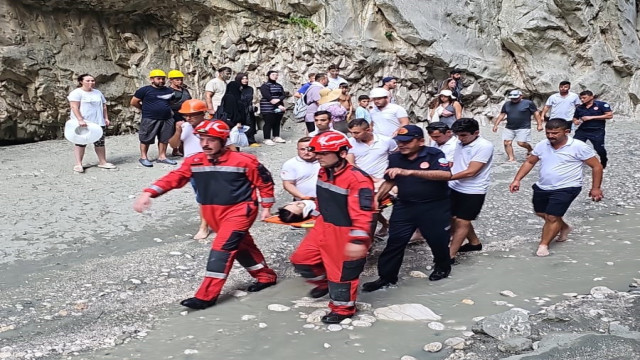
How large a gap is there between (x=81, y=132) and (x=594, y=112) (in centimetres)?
880

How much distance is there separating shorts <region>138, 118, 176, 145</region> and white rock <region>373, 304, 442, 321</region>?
6737mm

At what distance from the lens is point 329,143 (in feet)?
14.6

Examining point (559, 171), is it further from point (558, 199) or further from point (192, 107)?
point (192, 107)

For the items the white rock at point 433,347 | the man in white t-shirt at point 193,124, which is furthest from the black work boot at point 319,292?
the man in white t-shirt at point 193,124

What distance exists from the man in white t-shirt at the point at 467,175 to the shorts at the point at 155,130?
6036 millimetres

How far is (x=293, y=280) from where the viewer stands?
5.66 metres

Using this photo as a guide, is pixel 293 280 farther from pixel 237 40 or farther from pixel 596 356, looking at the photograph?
pixel 237 40

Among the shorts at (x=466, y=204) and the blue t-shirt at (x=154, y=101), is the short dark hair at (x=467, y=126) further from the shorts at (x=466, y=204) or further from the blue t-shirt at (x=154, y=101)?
the blue t-shirt at (x=154, y=101)

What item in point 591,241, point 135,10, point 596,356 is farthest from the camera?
point 135,10

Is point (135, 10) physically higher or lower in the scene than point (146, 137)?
higher

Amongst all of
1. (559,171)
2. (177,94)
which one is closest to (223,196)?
(559,171)

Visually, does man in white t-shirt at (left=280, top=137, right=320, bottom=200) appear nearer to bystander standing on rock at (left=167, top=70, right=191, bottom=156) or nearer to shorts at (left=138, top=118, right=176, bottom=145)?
shorts at (left=138, top=118, right=176, bottom=145)

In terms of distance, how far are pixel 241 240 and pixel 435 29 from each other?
14.0 metres

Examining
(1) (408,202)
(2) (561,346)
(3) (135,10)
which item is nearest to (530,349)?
(2) (561,346)
